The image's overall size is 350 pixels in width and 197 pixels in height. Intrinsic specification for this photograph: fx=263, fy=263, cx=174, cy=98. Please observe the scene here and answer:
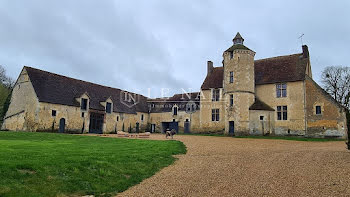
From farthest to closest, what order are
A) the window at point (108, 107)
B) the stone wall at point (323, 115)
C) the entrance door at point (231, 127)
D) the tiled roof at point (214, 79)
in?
the window at point (108, 107), the tiled roof at point (214, 79), the entrance door at point (231, 127), the stone wall at point (323, 115)

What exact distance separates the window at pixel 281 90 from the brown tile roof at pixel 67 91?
20270 mm

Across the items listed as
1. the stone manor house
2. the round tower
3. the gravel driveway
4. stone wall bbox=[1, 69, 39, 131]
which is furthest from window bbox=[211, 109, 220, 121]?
the gravel driveway

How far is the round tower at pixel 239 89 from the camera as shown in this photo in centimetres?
2931

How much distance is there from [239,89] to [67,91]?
20.1 metres

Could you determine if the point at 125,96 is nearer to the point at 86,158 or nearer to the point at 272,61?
the point at 272,61

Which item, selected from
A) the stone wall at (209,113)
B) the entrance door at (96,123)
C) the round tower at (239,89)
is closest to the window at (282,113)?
the round tower at (239,89)

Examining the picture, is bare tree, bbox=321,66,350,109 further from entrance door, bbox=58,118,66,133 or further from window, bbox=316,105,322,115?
entrance door, bbox=58,118,66,133

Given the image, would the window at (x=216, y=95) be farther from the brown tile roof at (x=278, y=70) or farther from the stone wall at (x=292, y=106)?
the stone wall at (x=292, y=106)

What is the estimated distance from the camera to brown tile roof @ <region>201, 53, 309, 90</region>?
28.9 m

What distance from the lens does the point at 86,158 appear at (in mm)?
9625

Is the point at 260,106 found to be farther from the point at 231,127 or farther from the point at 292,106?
the point at 231,127

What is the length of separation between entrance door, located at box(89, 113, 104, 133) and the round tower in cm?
1587

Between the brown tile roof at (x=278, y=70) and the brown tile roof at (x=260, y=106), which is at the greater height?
the brown tile roof at (x=278, y=70)

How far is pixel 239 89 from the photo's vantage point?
29734 mm
